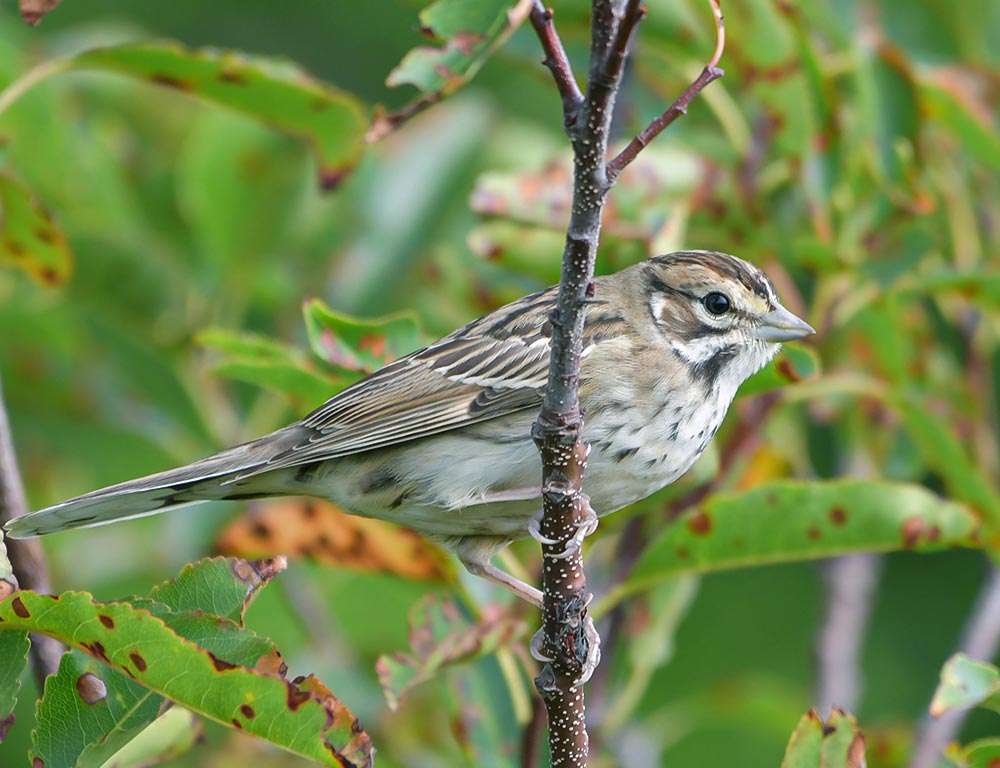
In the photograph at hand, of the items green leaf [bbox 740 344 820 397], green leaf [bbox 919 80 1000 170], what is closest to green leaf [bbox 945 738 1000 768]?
green leaf [bbox 740 344 820 397]

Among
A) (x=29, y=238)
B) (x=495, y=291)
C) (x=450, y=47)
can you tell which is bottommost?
(x=495, y=291)

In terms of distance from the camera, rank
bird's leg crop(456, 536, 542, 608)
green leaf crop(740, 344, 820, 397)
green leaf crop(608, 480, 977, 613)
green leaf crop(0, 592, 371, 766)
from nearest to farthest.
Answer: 1. green leaf crop(0, 592, 371, 766)
2. green leaf crop(740, 344, 820, 397)
3. green leaf crop(608, 480, 977, 613)
4. bird's leg crop(456, 536, 542, 608)

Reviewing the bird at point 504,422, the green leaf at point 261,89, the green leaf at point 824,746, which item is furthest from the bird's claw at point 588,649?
the green leaf at point 261,89

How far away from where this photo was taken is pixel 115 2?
32.4 ft

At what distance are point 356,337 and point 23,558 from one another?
3.12 ft

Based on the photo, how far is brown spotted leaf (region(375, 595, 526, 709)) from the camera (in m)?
2.93

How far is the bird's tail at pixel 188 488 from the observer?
3307mm

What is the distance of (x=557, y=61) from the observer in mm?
1870

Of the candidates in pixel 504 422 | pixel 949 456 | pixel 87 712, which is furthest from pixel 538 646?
pixel 949 456

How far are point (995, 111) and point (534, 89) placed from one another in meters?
2.99

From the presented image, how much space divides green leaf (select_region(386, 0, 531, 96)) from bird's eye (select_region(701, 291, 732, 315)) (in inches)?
52.3

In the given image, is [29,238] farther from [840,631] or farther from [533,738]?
[840,631]

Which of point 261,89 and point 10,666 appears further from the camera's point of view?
point 261,89

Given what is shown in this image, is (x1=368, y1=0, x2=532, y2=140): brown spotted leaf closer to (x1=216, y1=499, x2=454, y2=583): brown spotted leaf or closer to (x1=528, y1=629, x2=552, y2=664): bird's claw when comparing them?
(x1=528, y1=629, x2=552, y2=664): bird's claw
